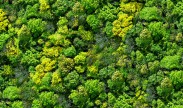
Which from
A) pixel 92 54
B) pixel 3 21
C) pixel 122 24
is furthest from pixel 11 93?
pixel 122 24

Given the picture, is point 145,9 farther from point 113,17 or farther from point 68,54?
point 68,54

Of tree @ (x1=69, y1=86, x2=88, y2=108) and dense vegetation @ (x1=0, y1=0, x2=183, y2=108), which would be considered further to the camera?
tree @ (x1=69, y1=86, x2=88, y2=108)

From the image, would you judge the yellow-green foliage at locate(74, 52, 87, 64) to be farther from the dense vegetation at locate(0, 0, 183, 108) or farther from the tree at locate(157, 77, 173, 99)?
the tree at locate(157, 77, 173, 99)

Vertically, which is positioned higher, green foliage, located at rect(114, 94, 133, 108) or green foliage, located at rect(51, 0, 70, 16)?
green foliage, located at rect(51, 0, 70, 16)

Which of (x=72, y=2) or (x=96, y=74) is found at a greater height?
(x=72, y=2)

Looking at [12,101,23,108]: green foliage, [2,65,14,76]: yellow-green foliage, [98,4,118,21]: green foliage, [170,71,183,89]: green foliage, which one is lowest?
[12,101,23,108]: green foliage

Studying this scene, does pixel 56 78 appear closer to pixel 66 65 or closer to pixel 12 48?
pixel 66 65

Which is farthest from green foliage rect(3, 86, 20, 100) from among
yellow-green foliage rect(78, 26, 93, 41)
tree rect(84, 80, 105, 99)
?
yellow-green foliage rect(78, 26, 93, 41)

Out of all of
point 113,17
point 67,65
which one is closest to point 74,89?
point 67,65
